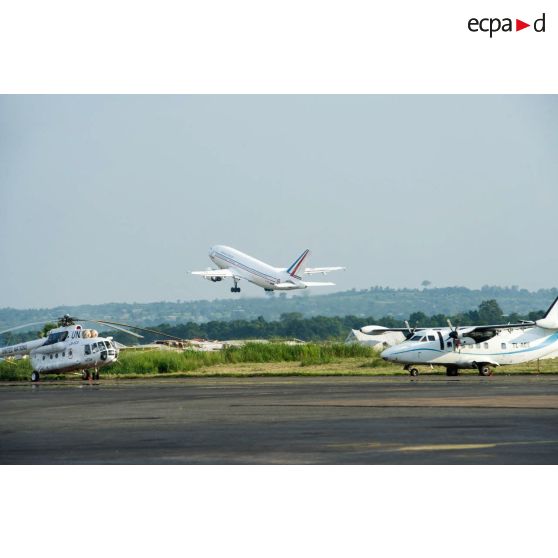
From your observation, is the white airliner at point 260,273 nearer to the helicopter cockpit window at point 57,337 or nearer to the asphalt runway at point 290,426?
the helicopter cockpit window at point 57,337

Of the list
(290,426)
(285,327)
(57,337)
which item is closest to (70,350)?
(57,337)

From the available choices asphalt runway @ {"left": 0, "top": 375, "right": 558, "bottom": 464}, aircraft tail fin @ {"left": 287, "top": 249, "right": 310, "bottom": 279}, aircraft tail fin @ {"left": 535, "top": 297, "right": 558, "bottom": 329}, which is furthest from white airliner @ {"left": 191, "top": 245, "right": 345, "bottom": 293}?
asphalt runway @ {"left": 0, "top": 375, "right": 558, "bottom": 464}

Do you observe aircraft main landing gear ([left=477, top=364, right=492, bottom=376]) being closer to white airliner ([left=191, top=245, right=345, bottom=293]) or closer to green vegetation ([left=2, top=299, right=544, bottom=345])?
white airliner ([left=191, top=245, right=345, bottom=293])

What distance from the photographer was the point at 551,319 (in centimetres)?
4934

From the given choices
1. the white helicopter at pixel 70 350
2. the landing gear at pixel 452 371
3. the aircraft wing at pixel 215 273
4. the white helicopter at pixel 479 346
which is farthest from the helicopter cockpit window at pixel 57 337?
the aircraft wing at pixel 215 273

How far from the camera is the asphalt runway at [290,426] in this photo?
16.9m

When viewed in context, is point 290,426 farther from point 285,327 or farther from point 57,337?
point 285,327

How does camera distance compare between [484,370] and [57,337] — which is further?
[484,370]

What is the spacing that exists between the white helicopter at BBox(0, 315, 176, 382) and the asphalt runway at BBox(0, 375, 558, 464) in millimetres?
9277

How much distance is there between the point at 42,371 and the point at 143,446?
31462mm

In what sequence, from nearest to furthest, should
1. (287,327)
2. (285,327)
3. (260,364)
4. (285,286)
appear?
(260,364)
(285,286)
(287,327)
(285,327)

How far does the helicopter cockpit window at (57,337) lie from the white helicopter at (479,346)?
1512 cm

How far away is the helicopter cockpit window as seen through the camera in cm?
4709

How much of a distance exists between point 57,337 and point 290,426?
27828 mm
